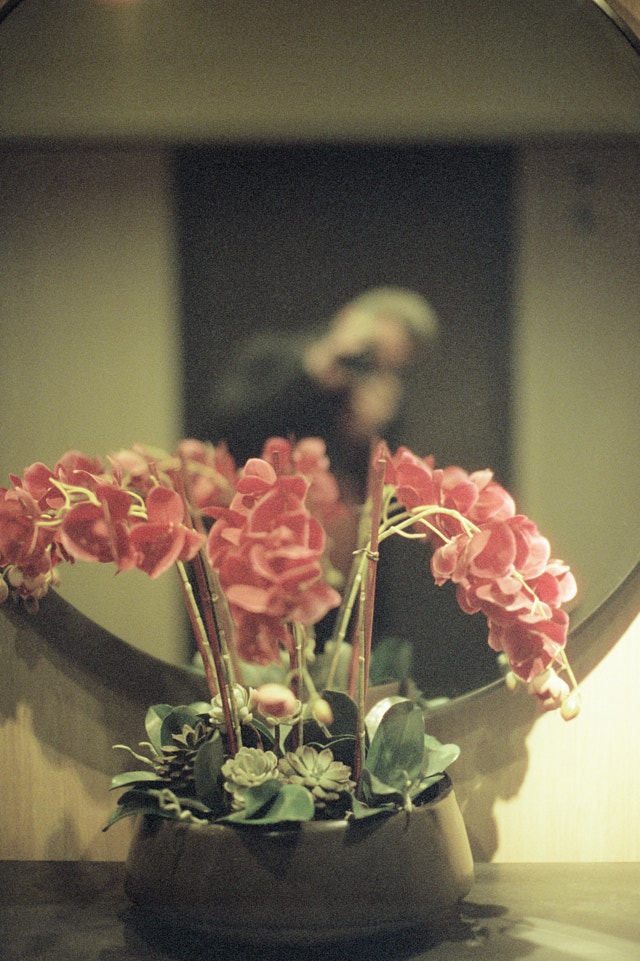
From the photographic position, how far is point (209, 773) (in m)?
0.49

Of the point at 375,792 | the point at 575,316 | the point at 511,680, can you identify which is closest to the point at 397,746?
the point at 375,792

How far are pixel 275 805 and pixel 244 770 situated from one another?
0.09 ft

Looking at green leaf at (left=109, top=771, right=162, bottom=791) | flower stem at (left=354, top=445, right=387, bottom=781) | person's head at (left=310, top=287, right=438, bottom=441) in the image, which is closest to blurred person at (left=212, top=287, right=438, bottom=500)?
person's head at (left=310, top=287, right=438, bottom=441)

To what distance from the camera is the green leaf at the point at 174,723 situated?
542 millimetres

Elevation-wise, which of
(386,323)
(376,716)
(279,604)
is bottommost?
(376,716)

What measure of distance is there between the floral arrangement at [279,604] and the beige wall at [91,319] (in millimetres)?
90

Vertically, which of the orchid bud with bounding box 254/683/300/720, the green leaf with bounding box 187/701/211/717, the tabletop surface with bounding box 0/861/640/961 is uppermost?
the orchid bud with bounding box 254/683/300/720

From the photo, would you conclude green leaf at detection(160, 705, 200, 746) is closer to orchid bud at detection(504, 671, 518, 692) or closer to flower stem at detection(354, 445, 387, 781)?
flower stem at detection(354, 445, 387, 781)

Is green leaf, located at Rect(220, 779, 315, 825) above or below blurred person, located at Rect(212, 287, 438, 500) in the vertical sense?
below

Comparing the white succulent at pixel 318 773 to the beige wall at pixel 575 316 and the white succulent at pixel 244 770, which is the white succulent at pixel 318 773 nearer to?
the white succulent at pixel 244 770

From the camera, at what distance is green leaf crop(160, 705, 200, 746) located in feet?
1.78

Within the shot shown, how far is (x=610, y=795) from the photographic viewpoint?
662 mm

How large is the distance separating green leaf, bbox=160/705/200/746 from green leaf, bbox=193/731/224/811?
0.16ft

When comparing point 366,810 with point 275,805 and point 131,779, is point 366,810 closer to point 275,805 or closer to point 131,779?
point 275,805
